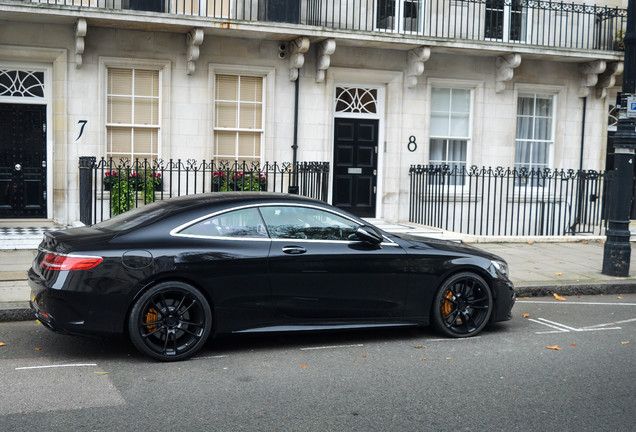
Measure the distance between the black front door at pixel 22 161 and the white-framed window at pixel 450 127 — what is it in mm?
8644

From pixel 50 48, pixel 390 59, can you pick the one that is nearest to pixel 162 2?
pixel 50 48

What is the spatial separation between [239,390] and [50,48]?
10473mm

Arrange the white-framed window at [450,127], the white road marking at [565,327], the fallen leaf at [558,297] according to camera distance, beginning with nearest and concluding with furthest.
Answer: the white road marking at [565,327] < the fallen leaf at [558,297] < the white-framed window at [450,127]

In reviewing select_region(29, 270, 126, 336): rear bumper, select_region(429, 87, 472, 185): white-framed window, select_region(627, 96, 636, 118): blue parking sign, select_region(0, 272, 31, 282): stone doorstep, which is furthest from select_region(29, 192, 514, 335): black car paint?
select_region(429, 87, 472, 185): white-framed window

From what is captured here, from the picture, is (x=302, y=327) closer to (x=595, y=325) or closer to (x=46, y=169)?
(x=595, y=325)

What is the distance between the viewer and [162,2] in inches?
553

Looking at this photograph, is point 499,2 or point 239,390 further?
point 499,2

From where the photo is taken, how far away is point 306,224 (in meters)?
6.89

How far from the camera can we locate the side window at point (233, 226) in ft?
21.4

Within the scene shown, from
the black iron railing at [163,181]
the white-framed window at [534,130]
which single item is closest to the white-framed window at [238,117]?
the black iron railing at [163,181]

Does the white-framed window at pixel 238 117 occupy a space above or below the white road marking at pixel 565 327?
above

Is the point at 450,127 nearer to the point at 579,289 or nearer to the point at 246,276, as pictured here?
the point at 579,289

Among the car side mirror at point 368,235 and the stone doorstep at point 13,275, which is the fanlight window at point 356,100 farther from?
the car side mirror at point 368,235

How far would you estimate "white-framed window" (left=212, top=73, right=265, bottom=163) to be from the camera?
49.5ft
